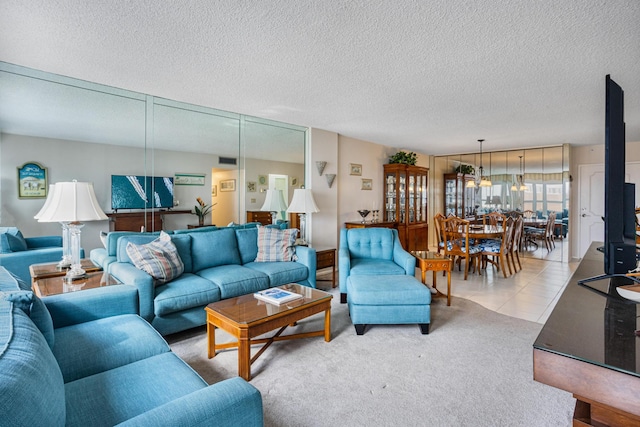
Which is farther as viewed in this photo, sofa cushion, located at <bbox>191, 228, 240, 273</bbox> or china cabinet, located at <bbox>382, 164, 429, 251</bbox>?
china cabinet, located at <bbox>382, 164, 429, 251</bbox>

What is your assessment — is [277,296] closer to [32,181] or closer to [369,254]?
[369,254]

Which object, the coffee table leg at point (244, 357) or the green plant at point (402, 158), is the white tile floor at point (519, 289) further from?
the coffee table leg at point (244, 357)

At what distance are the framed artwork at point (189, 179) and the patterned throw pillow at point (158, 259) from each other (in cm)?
109

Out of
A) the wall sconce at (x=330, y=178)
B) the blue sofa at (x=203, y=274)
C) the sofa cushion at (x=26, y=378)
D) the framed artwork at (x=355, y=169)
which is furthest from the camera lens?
the framed artwork at (x=355, y=169)

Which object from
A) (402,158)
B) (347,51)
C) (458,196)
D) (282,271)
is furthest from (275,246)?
(458,196)

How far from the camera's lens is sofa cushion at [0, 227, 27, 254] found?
2941 mm

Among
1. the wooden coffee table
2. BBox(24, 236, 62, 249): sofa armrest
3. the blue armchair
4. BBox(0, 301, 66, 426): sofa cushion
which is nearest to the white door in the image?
the blue armchair

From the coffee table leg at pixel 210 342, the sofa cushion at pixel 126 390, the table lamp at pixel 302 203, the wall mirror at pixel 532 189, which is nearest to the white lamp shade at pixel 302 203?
the table lamp at pixel 302 203

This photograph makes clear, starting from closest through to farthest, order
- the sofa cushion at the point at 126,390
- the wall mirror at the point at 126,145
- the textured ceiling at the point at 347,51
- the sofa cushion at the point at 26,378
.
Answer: the sofa cushion at the point at 26,378 < the sofa cushion at the point at 126,390 < the textured ceiling at the point at 347,51 < the wall mirror at the point at 126,145

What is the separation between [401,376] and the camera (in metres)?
2.21

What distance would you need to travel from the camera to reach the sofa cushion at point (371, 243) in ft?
13.0

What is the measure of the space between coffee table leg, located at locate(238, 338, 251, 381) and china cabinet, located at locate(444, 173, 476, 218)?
684 centimetres

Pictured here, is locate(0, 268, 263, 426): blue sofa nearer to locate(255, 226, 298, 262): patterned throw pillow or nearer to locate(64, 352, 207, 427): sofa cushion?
locate(64, 352, 207, 427): sofa cushion

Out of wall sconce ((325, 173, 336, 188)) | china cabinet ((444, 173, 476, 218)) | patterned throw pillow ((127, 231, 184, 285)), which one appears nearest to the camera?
patterned throw pillow ((127, 231, 184, 285))
